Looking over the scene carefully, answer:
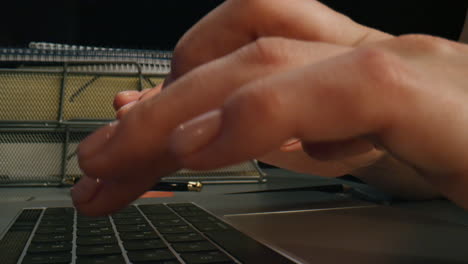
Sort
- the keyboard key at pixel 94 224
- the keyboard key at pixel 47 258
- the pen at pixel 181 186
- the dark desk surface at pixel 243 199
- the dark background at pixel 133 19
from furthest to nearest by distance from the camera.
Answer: the dark background at pixel 133 19
the pen at pixel 181 186
the dark desk surface at pixel 243 199
the keyboard key at pixel 94 224
the keyboard key at pixel 47 258

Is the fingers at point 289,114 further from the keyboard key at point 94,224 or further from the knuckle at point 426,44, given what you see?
the keyboard key at point 94,224

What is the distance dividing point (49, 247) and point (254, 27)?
22 centimetres

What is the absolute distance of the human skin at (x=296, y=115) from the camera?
17 cm

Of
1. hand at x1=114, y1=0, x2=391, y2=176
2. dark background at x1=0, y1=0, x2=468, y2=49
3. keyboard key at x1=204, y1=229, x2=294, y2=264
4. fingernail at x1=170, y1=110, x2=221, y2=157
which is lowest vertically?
keyboard key at x1=204, y1=229, x2=294, y2=264

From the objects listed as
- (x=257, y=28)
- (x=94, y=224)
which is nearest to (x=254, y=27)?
(x=257, y=28)

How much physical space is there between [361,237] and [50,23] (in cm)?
99

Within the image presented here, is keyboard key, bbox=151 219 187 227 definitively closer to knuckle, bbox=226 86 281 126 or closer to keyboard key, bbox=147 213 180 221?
keyboard key, bbox=147 213 180 221

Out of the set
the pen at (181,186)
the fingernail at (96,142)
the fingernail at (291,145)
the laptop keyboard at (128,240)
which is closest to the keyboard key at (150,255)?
the laptop keyboard at (128,240)

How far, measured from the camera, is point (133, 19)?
3.64 feet

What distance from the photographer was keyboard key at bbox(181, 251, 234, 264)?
282 mm

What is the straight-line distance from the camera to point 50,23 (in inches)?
42.6

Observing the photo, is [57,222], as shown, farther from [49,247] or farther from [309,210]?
[309,210]

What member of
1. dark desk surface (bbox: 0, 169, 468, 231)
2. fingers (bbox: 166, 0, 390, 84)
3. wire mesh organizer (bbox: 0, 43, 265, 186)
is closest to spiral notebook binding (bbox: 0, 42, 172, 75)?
wire mesh organizer (bbox: 0, 43, 265, 186)

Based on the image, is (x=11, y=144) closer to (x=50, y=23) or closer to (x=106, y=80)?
(x=106, y=80)
